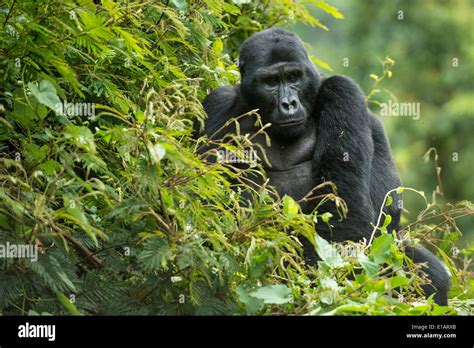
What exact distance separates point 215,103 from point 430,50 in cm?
1146

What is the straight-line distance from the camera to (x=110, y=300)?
352 cm

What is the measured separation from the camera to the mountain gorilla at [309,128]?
5.07 metres

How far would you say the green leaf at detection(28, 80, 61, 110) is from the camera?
339 cm

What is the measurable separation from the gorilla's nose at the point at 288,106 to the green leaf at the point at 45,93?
1.93 meters

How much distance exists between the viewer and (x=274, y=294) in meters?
3.58

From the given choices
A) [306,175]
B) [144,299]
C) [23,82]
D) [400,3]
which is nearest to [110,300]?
[144,299]

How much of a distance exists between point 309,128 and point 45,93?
7.35ft

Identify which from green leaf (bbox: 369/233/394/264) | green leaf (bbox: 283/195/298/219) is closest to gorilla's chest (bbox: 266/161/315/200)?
green leaf (bbox: 369/233/394/264)

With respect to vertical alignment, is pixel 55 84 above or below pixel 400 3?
below

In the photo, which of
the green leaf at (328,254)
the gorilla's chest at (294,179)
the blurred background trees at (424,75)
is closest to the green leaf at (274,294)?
the green leaf at (328,254)

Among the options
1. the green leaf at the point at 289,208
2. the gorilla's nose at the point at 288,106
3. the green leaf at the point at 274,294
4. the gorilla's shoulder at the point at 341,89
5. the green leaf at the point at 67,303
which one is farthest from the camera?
the gorilla's shoulder at the point at 341,89

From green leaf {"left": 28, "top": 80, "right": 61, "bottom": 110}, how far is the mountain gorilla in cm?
181

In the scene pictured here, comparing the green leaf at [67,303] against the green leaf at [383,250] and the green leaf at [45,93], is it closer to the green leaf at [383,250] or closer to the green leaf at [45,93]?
the green leaf at [45,93]
